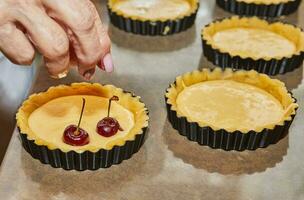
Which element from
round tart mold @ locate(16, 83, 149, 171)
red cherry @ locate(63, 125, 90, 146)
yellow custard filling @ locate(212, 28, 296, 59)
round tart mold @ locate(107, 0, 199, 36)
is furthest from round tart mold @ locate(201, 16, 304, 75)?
red cherry @ locate(63, 125, 90, 146)

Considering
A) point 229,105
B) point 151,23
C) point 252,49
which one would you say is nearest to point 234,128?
point 229,105

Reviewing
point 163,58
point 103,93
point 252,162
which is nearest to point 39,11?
point 103,93

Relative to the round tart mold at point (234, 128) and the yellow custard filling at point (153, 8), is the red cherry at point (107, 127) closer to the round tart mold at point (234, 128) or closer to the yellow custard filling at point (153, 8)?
the round tart mold at point (234, 128)

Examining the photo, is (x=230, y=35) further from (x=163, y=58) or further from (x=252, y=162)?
(x=252, y=162)

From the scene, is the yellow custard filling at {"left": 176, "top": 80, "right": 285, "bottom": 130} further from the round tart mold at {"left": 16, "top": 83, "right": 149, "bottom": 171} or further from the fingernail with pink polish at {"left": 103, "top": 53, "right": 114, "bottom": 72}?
the fingernail with pink polish at {"left": 103, "top": 53, "right": 114, "bottom": 72}

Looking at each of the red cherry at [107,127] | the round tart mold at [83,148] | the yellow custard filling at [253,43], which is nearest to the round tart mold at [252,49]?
the yellow custard filling at [253,43]

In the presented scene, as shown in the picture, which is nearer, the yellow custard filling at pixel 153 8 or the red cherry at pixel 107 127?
the red cherry at pixel 107 127

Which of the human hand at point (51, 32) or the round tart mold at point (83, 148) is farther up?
the human hand at point (51, 32)

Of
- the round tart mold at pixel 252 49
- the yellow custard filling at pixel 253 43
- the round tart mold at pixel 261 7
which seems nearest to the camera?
the round tart mold at pixel 252 49
